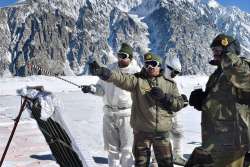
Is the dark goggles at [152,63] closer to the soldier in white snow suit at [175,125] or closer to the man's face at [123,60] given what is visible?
the man's face at [123,60]

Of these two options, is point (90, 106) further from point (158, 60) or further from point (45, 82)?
point (158, 60)

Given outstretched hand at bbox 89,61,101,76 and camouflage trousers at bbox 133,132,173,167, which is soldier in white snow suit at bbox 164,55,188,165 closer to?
camouflage trousers at bbox 133,132,173,167

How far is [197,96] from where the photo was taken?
168 inches

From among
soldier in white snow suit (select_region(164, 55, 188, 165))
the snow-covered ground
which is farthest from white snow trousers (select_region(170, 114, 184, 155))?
the snow-covered ground

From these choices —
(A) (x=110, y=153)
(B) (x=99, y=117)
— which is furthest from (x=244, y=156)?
→ (B) (x=99, y=117)

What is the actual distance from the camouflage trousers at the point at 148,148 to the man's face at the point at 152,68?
0.64 m

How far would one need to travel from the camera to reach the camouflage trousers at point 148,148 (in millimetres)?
5129

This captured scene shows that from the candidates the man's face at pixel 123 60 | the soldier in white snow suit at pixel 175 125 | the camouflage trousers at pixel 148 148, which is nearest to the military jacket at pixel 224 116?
the camouflage trousers at pixel 148 148

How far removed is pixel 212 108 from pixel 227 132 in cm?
23

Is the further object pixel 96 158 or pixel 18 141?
pixel 18 141

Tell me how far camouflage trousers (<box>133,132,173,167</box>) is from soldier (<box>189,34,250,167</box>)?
1.04 m

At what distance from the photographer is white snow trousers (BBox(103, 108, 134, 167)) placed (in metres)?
6.12

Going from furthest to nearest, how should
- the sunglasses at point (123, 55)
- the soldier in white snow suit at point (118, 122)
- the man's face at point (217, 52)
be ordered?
the soldier in white snow suit at point (118, 122) → the sunglasses at point (123, 55) → the man's face at point (217, 52)

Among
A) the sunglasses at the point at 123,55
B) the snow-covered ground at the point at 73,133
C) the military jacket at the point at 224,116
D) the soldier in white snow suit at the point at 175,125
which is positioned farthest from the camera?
the snow-covered ground at the point at 73,133
